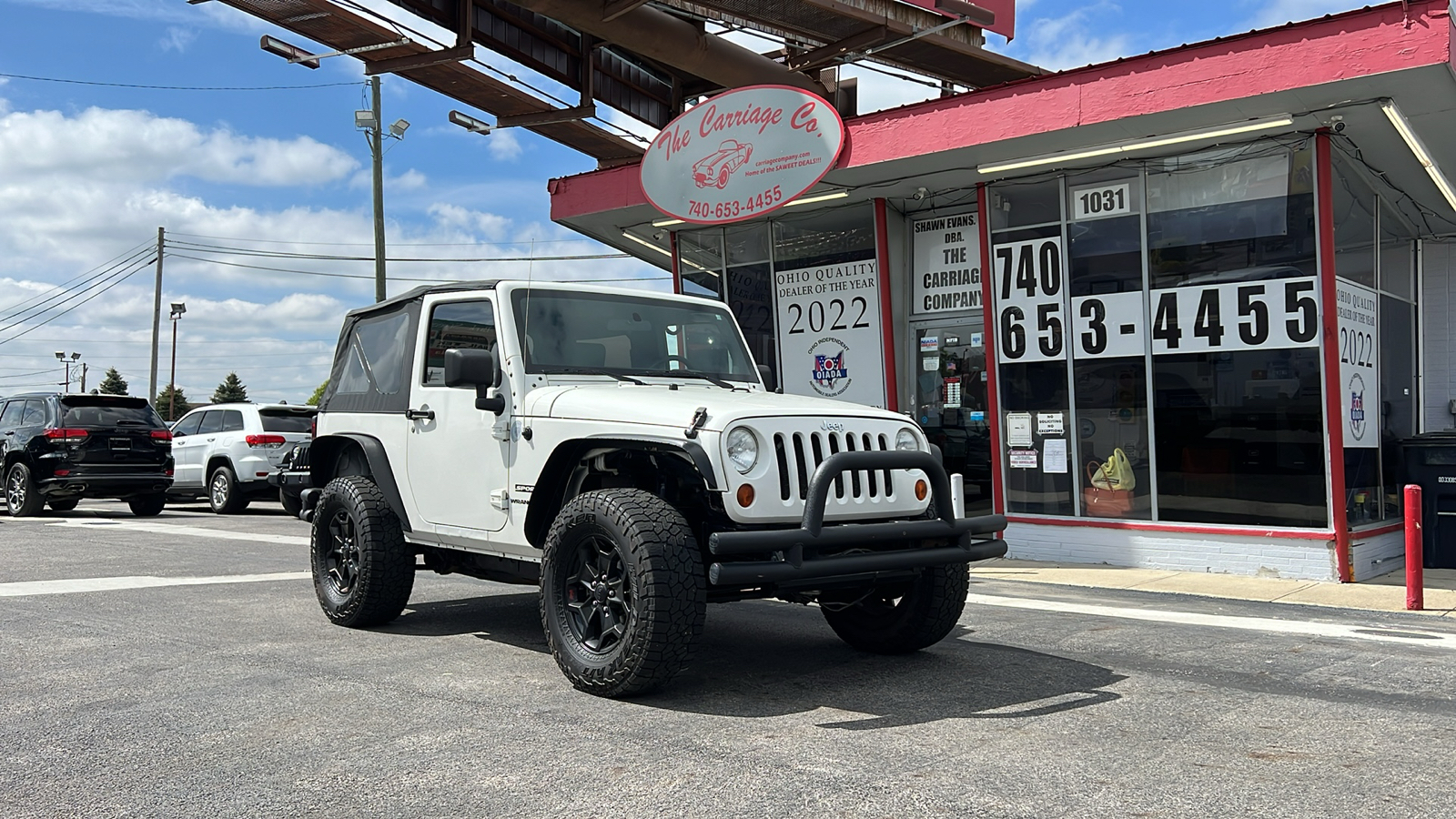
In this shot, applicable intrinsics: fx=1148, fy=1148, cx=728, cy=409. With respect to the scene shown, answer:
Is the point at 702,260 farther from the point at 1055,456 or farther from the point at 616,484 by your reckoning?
the point at 616,484

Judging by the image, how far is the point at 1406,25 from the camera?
846cm

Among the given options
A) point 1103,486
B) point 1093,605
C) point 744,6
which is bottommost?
point 1093,605

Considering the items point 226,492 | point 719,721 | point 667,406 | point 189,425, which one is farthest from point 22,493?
point 719,721

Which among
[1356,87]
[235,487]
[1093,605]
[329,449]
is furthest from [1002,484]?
[235,487]

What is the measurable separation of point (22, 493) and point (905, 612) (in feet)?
47.6

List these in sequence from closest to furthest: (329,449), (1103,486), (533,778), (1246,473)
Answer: (533,778), (329,449), (1246,473), (1103,486)

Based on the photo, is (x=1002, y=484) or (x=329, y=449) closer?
(x=329, y=449)

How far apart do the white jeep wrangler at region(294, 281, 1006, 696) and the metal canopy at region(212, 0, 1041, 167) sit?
27.7ft

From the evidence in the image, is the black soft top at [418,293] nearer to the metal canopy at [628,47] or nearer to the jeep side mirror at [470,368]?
the jeep side mirror at [470,368]

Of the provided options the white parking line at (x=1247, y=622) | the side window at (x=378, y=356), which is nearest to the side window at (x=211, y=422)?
the side window at (x=378, y=356)

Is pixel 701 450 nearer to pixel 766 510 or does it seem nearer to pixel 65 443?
pixel 766 510

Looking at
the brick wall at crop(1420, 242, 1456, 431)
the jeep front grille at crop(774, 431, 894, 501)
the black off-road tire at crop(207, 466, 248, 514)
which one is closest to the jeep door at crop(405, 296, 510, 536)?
the jeep front grille at crop(774, 431, 894, 501)

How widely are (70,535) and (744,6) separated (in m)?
10.5

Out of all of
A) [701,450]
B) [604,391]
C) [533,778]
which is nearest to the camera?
[533,778]
